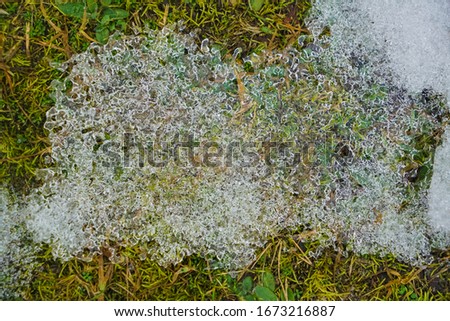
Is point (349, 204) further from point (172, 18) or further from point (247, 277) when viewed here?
point (172, 18)

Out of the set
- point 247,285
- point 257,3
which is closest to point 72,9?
point 257,3

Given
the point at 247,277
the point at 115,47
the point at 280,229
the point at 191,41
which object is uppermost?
the point at 191,41

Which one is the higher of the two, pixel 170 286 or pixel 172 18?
pixel 172 18

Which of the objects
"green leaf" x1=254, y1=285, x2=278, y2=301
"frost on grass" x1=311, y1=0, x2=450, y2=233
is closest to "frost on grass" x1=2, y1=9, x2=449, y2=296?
"frost on grass" x1=311, y1=0, x2=450, y2=233

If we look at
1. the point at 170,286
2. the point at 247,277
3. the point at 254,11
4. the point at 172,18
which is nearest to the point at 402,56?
the point at 254,11

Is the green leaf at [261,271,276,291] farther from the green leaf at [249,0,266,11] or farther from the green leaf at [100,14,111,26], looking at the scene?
the green leaf at [100,14,111,26]

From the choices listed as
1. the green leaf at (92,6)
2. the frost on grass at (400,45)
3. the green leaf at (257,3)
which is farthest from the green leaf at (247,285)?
the green leaf at (92,6)

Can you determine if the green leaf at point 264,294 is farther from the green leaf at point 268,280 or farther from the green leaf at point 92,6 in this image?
the green leaf at point 92,6

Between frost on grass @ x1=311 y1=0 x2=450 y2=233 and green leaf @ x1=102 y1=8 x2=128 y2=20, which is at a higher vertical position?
frost on grass @ x1=311 y1=0 x2=450 y2=233
